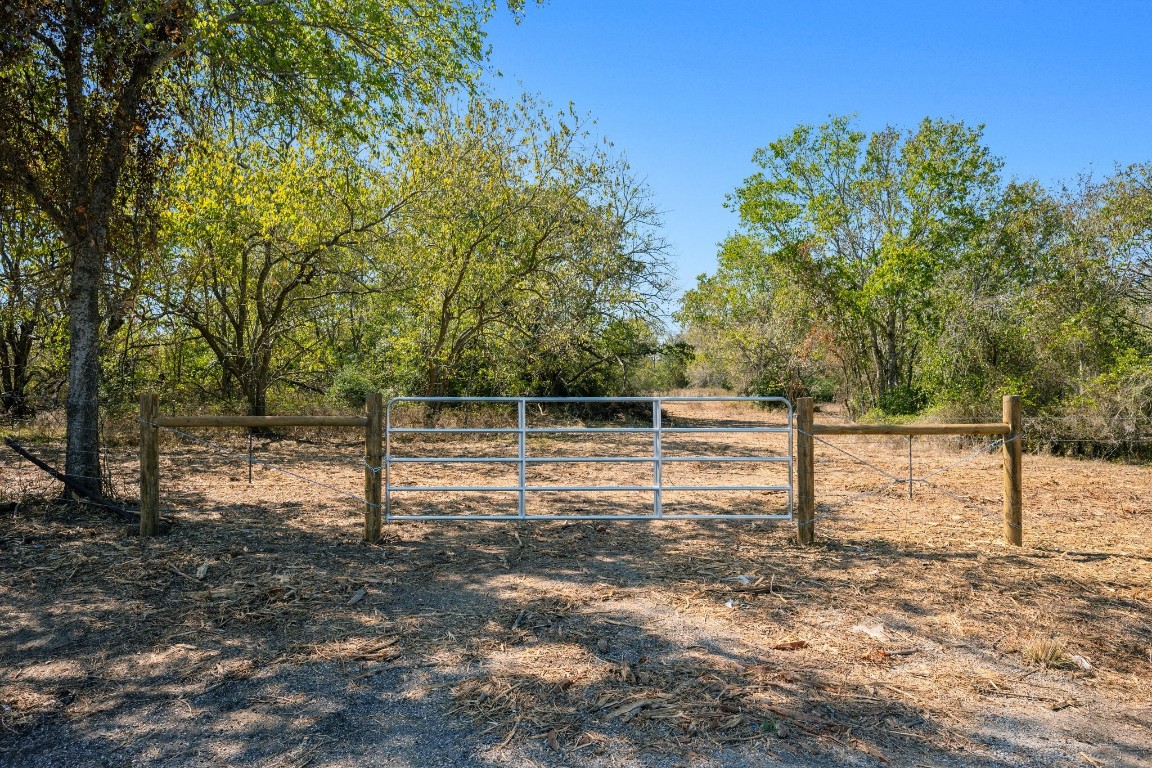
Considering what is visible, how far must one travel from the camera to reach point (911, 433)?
20.0 feet

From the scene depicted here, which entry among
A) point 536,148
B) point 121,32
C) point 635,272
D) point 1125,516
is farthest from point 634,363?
point 121,32

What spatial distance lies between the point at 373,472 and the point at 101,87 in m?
4.33

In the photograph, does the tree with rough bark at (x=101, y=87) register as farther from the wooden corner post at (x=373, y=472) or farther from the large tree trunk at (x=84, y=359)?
the wooden corner post at (x=373, y=472)

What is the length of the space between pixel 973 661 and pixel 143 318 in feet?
40.4

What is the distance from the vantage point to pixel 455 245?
47.6 feet

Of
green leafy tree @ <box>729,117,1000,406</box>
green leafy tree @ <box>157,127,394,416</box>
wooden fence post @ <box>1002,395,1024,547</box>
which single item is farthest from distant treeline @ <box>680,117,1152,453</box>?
green leafy tree @ <box>157,127,394,416</box>

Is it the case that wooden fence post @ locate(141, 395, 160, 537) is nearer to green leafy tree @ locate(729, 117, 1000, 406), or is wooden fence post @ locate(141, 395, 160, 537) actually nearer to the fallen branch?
the fallen branch

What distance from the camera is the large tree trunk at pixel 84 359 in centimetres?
652

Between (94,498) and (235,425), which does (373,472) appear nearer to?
(235,425)

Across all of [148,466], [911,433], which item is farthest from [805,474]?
[148,466]

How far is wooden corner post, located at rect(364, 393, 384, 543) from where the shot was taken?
5.98m

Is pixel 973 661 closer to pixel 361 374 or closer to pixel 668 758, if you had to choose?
pixel 668 758

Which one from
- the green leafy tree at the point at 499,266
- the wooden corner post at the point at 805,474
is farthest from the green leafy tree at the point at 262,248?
the wooden corner post at the point at 805,474

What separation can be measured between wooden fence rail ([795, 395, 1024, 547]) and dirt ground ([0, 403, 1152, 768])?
0.23 metres
